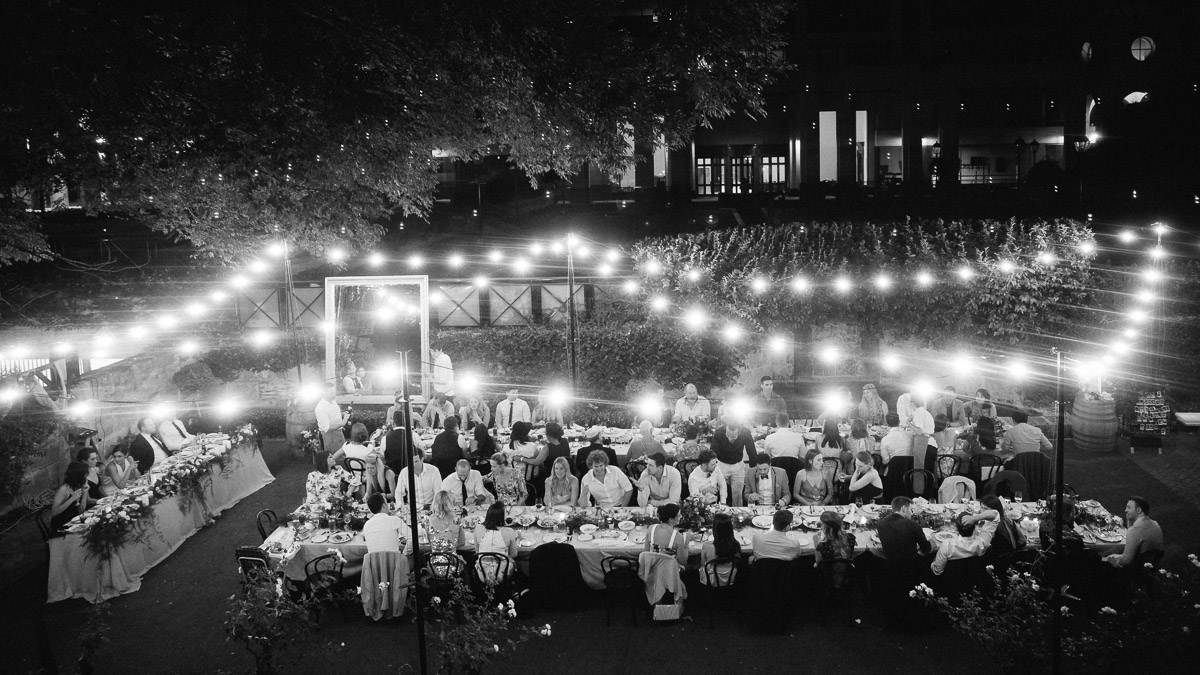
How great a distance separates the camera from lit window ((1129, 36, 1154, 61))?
24.2 meters

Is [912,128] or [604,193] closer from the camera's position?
[604,193]

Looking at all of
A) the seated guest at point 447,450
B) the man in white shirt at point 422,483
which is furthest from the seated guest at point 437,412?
the man in white shirt at point 422,483

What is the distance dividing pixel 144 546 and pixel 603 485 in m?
4.76

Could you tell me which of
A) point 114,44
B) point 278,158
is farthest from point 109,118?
point 278,158

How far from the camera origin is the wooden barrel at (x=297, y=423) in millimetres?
13031

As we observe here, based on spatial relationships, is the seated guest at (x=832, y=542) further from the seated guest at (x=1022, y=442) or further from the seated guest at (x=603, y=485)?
the seated guest at (x=1022, y=442)

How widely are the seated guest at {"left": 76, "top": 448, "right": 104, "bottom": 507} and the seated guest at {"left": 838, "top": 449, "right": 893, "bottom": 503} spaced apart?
26.3 feet

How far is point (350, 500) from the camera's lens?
28.8 ft

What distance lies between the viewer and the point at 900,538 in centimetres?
730

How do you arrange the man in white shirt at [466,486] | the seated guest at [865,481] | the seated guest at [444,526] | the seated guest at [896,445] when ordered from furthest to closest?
the seated guest at [896,445] → the seated guest at [865,481] → the man in white shirt at [466,486] → the seated guest at [444,526]

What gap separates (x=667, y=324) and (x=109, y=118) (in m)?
9.98

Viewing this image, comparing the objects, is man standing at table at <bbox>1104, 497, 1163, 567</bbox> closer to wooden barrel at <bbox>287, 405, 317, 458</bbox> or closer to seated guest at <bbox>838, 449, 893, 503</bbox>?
seated guest at <bbox>838, 449, 893, 503</bbox>

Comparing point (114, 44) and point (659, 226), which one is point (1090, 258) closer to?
point (659, 226)

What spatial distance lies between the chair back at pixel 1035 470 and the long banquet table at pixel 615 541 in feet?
4.54
